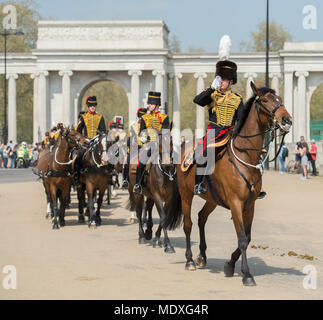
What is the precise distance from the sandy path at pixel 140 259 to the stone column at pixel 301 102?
4969 cm

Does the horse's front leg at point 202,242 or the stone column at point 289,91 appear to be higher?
the stone column at point 289,91

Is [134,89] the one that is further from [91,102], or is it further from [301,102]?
[91,102]

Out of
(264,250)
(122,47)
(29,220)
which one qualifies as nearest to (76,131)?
(29,220)

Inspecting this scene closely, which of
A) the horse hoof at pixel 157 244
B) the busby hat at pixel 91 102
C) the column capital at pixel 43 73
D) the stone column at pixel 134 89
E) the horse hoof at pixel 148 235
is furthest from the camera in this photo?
the column capital at pixel 43 73

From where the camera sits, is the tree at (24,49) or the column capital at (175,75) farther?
the tree at (24,49)

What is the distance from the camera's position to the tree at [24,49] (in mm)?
83312

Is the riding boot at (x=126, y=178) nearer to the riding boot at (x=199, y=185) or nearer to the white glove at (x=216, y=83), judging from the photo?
the riding boot at (x=199, y=185)

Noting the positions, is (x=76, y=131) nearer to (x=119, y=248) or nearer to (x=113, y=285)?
(x=119, y=248)

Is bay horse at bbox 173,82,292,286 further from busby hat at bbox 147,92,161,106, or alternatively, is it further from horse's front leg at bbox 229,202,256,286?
busby hat at bbox 147,92,161,106

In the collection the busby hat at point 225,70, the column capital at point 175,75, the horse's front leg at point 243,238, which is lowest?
the horse's front leg at point 243,238

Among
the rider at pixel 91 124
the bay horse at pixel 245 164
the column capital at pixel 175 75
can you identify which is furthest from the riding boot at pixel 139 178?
the column capital at pixel 175 75

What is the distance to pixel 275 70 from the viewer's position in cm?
7031

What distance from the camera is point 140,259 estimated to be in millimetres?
12125

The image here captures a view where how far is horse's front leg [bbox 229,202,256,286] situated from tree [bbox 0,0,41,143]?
72938 mm
